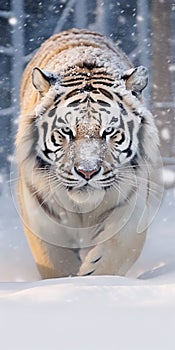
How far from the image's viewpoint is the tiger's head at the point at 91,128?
2.20 metres

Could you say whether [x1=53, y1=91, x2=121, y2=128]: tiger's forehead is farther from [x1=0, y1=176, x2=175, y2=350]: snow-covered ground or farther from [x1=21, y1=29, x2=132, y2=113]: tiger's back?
[x1=0, y1=176, x2=175, y2=350]: snow-covered ground

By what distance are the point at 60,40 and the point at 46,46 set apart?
6 centimetres

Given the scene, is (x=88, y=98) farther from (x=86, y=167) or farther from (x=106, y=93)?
(x=86, y=167)

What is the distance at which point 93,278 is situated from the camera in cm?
175

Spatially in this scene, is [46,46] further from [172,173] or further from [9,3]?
[9,3]

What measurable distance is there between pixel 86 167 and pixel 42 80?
28 centimetres

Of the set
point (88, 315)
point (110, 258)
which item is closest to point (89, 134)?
point (110, 258)

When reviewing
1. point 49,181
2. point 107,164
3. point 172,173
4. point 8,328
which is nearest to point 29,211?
point 49,181

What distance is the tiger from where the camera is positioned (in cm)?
217

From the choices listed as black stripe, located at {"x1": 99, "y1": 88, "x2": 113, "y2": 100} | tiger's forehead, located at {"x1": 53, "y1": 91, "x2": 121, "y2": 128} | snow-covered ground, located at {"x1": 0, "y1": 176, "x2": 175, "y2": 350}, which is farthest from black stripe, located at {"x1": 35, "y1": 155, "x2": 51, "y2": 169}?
snow-covered ground, located at {"x1": 0, "y1": 176, "x2": 175, "y2": 350}

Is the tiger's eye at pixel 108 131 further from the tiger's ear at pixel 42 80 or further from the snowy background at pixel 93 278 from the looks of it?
the snowy background at pixel 93 278

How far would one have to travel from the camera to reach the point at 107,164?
2.21 m

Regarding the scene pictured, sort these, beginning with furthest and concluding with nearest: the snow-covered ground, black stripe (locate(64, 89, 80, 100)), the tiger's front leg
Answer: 1. black stripe (locate(64, 89, 80, 100))
2. the tiger's front leg
3. the snow-covered ground

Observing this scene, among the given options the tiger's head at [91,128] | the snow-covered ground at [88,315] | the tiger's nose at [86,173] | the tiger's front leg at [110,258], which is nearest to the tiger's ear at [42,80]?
the tiger's head at [91,128]
